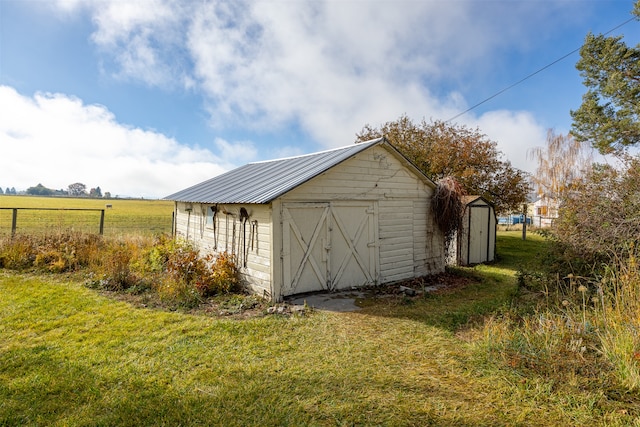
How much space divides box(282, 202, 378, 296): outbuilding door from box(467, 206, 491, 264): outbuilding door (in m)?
5.58

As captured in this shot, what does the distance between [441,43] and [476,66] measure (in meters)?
2.44

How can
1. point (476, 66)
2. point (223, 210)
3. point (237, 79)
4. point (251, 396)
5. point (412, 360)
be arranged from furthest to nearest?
point (476, 66) → point (237, 79) → point (223, 210) → point (412, 360) → point (251, 396)

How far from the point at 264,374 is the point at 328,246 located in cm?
410

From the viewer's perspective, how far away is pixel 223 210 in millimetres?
8852

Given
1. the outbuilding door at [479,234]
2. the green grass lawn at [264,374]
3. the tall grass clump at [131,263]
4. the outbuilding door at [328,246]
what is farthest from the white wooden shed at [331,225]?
the outbuilding door at [479,234]

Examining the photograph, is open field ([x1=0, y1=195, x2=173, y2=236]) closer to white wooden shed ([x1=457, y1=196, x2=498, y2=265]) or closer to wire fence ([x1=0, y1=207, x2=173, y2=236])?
wire fence ([x1=0, y1=207, x2=173, y2=236])

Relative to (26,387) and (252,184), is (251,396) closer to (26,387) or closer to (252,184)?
(26,387)

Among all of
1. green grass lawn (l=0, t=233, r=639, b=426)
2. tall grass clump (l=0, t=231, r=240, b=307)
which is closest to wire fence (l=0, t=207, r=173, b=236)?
tall grass clump (l=0, t=231, r=240, b=307)

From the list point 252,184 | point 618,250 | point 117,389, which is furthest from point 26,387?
point 618,250

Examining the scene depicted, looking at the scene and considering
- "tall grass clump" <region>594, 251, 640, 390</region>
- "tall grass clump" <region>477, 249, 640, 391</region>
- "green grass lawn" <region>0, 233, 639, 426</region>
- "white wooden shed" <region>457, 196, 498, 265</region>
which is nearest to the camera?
"green grass lawn" <region>0, 233, 639, 426</region>

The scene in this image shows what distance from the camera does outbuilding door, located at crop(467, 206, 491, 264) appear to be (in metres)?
12.3

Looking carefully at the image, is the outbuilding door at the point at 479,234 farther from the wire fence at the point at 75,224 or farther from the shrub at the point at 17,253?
the shrub at the point at 17,253

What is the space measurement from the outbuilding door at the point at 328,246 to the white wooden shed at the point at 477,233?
4.87 m

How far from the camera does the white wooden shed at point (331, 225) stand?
23.5 feet
